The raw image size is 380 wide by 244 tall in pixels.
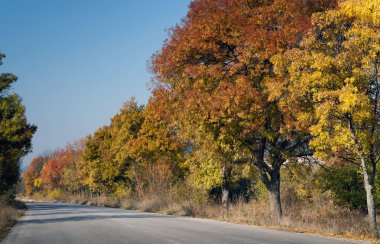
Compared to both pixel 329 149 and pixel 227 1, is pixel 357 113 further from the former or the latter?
pixel 227 1

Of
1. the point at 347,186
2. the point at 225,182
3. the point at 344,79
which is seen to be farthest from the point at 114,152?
the point at 344,79

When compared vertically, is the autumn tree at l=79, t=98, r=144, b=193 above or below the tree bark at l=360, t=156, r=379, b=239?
above

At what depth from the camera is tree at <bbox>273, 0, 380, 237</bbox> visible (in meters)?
12.7

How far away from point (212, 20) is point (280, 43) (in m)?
3.27

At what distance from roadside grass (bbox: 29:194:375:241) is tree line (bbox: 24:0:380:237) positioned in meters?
0.95

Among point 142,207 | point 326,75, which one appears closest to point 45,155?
point 142,207

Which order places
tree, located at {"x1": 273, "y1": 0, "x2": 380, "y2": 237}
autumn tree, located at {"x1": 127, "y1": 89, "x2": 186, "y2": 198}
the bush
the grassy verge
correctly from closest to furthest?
tree, located at {"x1": 273, "y1": 0, "x2": 380, "y2": 237}
the grassy verge
the bush
autumn tree, located at {"x1": 127, "y1": 89, "x2": 186, "y2": 198}

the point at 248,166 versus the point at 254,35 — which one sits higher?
the point at 254,35

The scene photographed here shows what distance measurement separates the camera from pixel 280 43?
16.2 meters

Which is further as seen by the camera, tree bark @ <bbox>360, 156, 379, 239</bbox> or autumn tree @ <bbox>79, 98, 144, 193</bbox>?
autumn tree @ <bbox>79, 98, 144, 193</bbox>

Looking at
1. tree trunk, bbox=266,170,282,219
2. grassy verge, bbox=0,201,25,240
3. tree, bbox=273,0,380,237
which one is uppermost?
tree, bbox=273,0,380,237

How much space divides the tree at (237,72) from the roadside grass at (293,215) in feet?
5.56

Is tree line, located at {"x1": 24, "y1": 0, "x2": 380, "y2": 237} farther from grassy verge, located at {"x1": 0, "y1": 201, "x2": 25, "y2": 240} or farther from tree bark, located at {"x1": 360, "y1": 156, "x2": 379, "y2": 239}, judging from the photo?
grassy verge, located at {"x1": 0, "y1": 201, "x2": 25, "y2": 240}

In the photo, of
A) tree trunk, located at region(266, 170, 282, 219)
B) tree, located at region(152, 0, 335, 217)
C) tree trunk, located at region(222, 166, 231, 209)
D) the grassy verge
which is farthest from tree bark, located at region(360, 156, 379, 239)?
tree trunk, located at region(222, 166, 231, 209)
